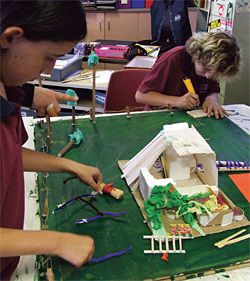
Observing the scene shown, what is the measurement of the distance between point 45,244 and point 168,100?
1.21m

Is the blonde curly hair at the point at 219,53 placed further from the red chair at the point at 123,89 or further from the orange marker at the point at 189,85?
the red chair at the point at 123,89

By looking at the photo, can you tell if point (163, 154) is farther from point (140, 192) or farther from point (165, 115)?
point (165, 115)

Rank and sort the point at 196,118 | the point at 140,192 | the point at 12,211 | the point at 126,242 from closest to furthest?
the point at 12,211 < the point at 126,242 < the point at 140,192 < the point at 196,118

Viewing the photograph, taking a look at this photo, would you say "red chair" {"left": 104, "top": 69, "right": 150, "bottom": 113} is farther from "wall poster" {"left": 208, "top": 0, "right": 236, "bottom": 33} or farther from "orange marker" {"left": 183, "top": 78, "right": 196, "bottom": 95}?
"wall poster" {"left": 208, "top": 0, "right": 236, "bottom": 33}

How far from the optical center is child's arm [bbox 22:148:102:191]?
3.30 feet

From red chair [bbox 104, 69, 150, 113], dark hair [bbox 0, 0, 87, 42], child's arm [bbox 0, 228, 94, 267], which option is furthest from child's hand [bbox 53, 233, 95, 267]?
red chair [bbox 104, 69, 150, 113]

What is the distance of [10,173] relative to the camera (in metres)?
0.78

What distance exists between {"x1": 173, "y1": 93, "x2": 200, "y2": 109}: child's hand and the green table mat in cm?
5

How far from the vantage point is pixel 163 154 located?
1.21 m

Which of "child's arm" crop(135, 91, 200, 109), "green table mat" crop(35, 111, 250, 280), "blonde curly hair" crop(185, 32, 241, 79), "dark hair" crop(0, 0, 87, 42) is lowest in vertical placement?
"green table mat" crop(35, 111, 250, 280)

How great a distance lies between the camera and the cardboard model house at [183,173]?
102 centimetres

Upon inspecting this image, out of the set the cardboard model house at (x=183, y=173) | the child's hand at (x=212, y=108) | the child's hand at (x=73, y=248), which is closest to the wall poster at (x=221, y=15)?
the child's hand at (x=212, y=108)

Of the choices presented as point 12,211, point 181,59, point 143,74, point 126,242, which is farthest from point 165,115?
point 12,211

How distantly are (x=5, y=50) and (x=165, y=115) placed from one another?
1119 millimetres
